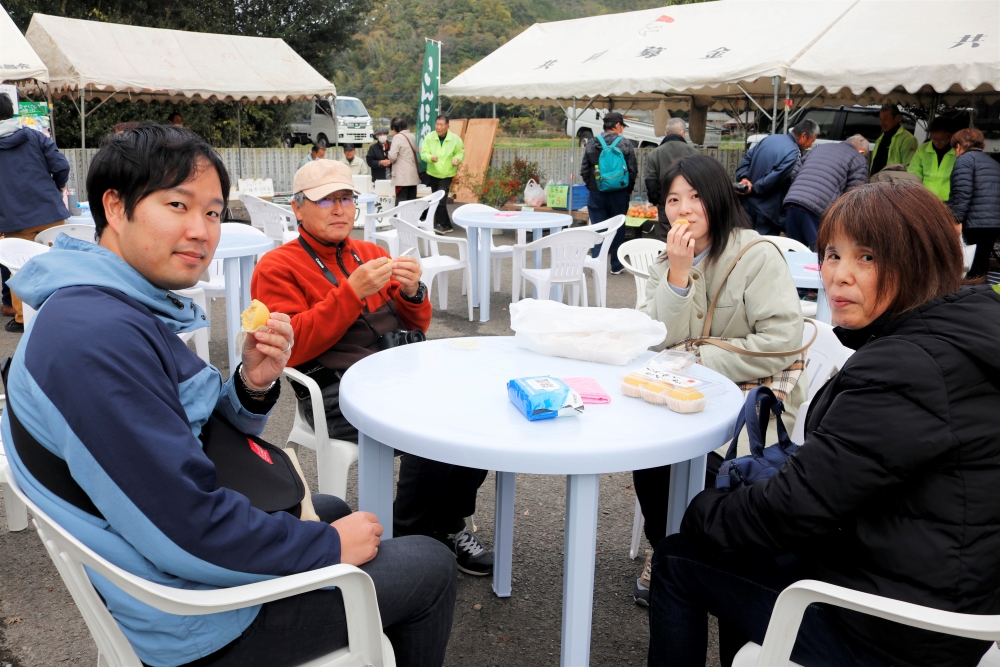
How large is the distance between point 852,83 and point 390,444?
7749 mm

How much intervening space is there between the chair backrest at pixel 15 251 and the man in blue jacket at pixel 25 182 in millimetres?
1777

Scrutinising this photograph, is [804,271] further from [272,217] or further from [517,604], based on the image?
[272,217]

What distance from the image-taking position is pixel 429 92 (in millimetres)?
13656

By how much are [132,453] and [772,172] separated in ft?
25.2

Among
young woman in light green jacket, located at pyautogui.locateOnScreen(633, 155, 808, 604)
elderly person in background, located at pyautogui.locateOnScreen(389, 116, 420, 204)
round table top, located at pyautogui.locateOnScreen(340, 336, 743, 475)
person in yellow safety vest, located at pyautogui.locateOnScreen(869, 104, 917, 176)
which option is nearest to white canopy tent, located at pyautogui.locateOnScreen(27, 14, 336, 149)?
elderly person in background, located at pyautogui.locateOnScreen(389, 116, 420, 204)

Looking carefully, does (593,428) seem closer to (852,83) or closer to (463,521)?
(463,521)

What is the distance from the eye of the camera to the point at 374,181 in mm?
13391

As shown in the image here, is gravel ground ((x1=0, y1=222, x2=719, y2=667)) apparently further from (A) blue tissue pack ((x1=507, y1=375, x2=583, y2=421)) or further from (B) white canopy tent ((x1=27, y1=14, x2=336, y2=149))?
(B) white canopy tent ((x1=27, y1=14, x2=336, y2=149))

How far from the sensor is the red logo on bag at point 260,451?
1.62m

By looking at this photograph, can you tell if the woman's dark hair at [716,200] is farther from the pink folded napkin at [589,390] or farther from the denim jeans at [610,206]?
the denim jeans at [610,206]

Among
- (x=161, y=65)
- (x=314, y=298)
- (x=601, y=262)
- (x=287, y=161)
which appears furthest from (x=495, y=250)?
(x=287, y=161)

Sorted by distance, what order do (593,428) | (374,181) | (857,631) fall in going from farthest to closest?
(374,181) → (593,428) → (857,631)

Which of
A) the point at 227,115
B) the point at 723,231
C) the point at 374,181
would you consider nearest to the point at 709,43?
the point at 374,181

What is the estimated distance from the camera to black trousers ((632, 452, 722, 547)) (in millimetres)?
2320
